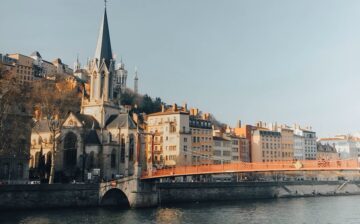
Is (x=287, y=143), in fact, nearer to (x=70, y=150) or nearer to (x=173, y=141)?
(x=173, y=141)

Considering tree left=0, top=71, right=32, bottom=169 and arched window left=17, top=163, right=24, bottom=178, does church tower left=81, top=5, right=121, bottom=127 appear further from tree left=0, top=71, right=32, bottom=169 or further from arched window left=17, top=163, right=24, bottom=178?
arched window left=17, top=163, right=24, bottom=178

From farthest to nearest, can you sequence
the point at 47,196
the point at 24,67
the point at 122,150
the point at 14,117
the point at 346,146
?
the point at 346,146
the point at 24,67
the point at 122,150
the point at 14,117
the point at 47,196

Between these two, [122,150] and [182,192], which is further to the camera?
[122,150]

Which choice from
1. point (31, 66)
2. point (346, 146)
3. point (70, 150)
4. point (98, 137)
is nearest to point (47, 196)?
point (70, 150)

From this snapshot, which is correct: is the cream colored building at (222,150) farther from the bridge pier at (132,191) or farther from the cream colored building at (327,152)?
the cream colored building at (327,152)

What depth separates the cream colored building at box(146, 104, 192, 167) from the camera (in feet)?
296

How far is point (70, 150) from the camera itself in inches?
2879

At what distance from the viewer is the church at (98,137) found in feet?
235

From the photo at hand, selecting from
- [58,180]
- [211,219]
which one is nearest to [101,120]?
[58,180]

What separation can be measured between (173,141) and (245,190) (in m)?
20.1

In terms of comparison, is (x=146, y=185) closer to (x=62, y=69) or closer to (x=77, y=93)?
(x=77, y=93)

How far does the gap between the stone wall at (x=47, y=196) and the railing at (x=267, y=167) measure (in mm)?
7175

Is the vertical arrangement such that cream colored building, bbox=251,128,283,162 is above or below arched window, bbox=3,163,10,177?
above

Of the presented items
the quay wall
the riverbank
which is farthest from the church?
the riverbank
